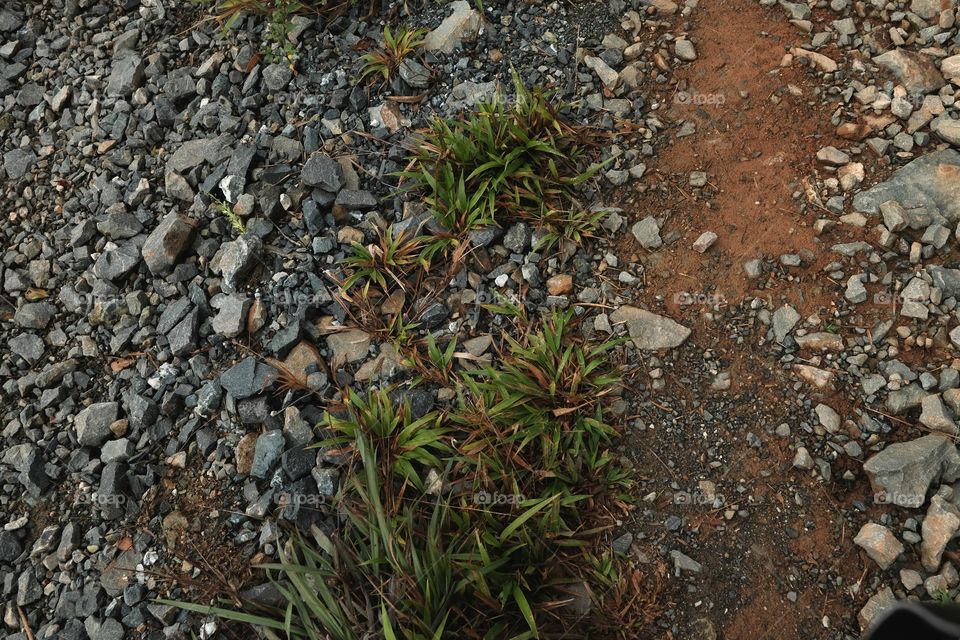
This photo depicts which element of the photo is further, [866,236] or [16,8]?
[16,8]

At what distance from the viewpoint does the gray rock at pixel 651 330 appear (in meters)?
3.00

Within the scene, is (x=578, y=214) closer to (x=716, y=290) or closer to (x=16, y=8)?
(x=716, y=290)

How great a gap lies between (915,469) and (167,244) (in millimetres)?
3185

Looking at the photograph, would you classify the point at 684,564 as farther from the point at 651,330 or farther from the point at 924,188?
the point at 924,188

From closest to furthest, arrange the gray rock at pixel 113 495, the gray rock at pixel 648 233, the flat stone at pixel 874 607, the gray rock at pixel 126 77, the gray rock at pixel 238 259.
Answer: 1. the flat stone at pixel 874 607
2. the gray rock at pixel 113 495
3. the gray rock at pixel 648 233
4. the gray rock at pixel 238 259
5. the gray rock at pixel 126 77

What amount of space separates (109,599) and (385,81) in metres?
2.61

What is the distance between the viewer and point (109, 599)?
284 centimetres

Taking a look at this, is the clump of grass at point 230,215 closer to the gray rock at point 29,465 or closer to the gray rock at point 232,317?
the gray rock at point 232,317

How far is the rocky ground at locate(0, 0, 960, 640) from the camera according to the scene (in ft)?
8.85

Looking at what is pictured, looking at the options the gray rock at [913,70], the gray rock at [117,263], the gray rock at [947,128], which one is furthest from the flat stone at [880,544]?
the gray rock at [117,263]

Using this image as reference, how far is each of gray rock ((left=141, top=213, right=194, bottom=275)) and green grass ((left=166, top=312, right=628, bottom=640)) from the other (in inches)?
44.2

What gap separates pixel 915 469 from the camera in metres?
2.57

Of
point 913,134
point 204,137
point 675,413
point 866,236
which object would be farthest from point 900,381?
point 204,137

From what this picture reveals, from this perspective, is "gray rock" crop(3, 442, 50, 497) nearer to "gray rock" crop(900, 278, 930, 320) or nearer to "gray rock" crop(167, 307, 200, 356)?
"gray rock" crop(167, 307, 200, 356)
